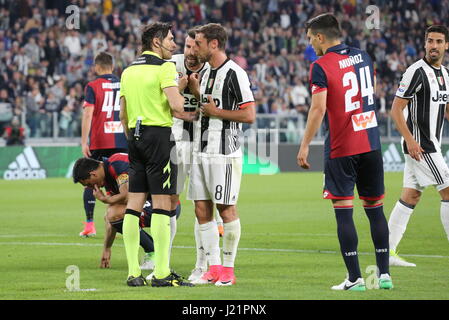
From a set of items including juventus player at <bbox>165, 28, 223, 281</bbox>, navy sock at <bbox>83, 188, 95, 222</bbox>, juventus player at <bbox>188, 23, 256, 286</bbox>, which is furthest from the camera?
navy sock at <bbox>83, 188, 95, 222</bbox>

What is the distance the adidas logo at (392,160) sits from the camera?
29.6 metres

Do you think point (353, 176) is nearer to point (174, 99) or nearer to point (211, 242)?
point (211, 242)

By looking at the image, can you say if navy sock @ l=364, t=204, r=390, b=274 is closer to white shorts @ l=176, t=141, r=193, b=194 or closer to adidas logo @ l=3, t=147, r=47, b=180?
white shorts @ l=176, t=141, r=193, b=194

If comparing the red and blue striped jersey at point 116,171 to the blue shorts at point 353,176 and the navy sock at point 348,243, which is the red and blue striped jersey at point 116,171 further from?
the navy sock at point 348,243

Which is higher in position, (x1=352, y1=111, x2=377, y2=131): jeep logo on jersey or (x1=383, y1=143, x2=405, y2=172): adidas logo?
(x1=352, y1=111, x2=377, y2=131): jeep logo on jersey

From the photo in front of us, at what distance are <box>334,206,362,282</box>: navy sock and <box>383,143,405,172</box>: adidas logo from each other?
22.1m

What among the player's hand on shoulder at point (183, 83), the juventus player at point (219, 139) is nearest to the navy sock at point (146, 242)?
the juventus player at point (219, 139)

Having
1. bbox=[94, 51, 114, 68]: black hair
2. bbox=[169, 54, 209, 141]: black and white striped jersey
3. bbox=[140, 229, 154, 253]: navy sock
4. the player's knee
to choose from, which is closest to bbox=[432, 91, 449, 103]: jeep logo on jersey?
the player's knee

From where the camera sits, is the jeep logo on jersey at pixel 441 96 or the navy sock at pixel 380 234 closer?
the navy sock at pixel 380 234

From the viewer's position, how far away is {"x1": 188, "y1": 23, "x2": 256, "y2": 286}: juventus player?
8188mm

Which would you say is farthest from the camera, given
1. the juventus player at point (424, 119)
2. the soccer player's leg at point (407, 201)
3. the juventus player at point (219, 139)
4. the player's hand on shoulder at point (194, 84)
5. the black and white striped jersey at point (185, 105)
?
the soccer player's leg at point (407, 201)

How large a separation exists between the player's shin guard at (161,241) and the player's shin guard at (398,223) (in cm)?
306
